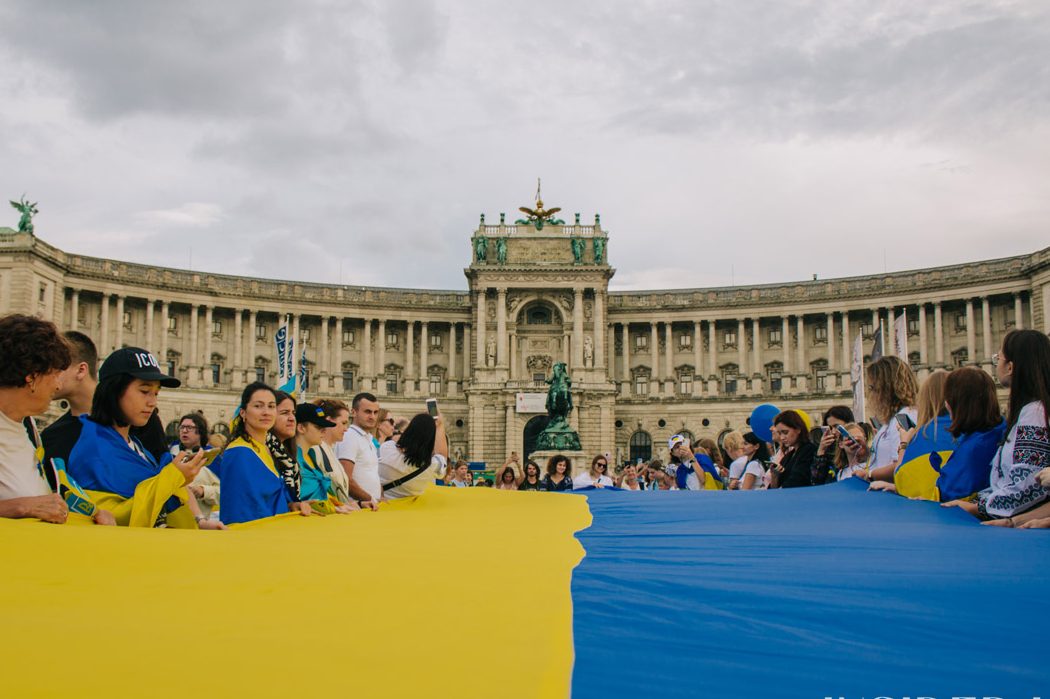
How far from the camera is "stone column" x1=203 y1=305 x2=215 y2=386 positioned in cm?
6799

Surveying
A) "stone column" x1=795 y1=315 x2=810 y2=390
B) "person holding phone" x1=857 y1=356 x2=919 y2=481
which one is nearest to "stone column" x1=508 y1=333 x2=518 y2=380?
"stone column" x1=795 y1=315 x2=810 y2=390

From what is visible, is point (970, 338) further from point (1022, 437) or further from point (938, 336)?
point (1022, 437)

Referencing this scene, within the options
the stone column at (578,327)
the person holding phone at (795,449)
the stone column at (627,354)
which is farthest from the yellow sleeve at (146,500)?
the stone column at (627,354)

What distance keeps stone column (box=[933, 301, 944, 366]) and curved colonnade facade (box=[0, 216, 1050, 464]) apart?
15 cm

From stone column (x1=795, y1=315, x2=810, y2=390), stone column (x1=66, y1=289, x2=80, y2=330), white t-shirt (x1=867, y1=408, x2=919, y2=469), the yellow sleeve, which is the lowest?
the yellow sleeve

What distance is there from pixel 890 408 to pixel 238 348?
64579 millimetres

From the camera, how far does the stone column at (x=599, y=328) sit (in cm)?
6969

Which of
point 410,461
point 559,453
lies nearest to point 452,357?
point 559,453

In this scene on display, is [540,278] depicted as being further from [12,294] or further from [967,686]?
[967,686]

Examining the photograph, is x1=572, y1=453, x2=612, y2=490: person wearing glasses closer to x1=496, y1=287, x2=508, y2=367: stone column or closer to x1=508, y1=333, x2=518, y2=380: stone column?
x1=496, y1=287, x2=508, y2=367: stone column

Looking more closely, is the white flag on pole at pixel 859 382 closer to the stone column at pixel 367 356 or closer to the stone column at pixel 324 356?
the stone column at pixel 367 356

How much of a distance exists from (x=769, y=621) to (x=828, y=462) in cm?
919

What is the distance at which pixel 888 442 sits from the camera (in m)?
10.3

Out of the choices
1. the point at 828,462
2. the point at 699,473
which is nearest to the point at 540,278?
the point at 699,473
